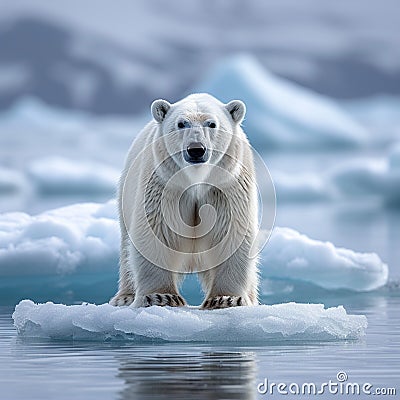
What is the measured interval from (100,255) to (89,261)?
101 millimetres

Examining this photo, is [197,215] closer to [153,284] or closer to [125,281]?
[153,284]

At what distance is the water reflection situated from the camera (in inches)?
191

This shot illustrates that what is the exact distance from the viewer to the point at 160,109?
6812mm

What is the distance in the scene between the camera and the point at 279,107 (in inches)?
1172

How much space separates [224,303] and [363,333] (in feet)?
2.56

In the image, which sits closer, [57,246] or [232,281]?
[232,281]

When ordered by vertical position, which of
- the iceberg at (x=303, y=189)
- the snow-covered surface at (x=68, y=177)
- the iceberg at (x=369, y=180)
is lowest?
the iceberg at (x=369, y=180)

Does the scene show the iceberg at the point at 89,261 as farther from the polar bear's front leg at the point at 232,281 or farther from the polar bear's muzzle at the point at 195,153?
the polar bear's muzzle at the point at 195,153

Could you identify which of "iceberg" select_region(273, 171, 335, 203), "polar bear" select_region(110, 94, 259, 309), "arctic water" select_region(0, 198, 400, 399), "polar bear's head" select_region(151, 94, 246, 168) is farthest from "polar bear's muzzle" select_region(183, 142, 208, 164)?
"iceberg" select_region(273, 171, 335, 203)

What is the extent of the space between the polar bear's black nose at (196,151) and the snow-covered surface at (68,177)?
918 inches

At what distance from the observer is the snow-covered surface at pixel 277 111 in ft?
93.5

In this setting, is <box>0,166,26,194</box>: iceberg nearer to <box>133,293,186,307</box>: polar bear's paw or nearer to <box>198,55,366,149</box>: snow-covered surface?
<box>198,55,366,149</box>: snow-covered surface

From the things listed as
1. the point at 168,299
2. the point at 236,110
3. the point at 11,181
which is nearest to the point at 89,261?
the point at 168,299

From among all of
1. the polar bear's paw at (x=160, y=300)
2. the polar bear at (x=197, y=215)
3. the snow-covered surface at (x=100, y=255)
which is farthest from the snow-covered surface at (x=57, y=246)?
the polar bear's paw at (x=160, y=300)
